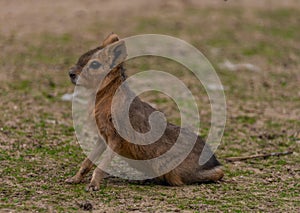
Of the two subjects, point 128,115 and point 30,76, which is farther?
point 30,76

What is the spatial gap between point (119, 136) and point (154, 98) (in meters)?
3.58

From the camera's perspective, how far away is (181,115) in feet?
27.5

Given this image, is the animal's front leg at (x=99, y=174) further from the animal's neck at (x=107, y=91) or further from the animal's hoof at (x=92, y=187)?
the animal's neck at (x=107, y=91)

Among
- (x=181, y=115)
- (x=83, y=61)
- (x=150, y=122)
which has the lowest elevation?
(x=181, y=115)

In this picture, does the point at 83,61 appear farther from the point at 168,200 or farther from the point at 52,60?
the point at 52,60

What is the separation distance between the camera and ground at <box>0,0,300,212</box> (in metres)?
5.33

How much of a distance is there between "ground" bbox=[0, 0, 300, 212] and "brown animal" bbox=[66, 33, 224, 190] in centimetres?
11

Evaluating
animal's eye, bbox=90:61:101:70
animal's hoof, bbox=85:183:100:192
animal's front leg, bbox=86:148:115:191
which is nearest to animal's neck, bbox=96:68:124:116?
animal's eye, bbox=90:61:101:70

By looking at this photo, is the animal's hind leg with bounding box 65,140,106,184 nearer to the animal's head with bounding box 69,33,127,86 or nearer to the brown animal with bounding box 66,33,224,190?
the brown animal with bounding box 66,33,224,190

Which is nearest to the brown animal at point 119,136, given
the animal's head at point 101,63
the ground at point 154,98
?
the animal's head at point 101,63

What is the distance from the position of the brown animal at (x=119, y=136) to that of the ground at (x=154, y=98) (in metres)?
0.11

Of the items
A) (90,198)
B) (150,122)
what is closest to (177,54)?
(150,122)

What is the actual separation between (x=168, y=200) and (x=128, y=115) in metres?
0.86

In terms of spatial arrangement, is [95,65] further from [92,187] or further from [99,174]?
[92,187]
